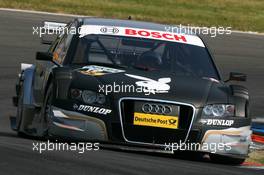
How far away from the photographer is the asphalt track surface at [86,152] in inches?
269

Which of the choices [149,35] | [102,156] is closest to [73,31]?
[149,35]

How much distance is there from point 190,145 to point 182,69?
4.49 ft

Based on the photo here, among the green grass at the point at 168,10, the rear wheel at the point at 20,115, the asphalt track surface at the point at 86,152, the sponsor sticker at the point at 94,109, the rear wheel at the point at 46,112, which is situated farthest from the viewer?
the green grass at the point at 168,10

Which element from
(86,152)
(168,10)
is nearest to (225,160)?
(86,152)

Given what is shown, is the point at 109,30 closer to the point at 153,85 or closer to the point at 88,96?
the point at 153,85

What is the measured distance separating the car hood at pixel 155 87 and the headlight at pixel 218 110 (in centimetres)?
5

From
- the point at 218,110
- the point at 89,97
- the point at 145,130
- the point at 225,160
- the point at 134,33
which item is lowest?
the point at 225,160

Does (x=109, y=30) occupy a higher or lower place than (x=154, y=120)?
higher

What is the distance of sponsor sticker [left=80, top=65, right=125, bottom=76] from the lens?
343 inches

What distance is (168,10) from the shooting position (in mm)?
31844

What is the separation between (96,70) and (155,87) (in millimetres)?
705

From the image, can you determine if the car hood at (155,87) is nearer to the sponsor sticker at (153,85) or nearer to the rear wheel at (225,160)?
the sponsor sticker at (153,85)

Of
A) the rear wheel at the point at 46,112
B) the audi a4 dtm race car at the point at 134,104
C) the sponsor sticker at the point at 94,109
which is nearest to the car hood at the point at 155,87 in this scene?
the audi a4 dtm race car at the point at 134,104

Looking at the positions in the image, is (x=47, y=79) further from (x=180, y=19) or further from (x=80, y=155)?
(x=180, y=19)
